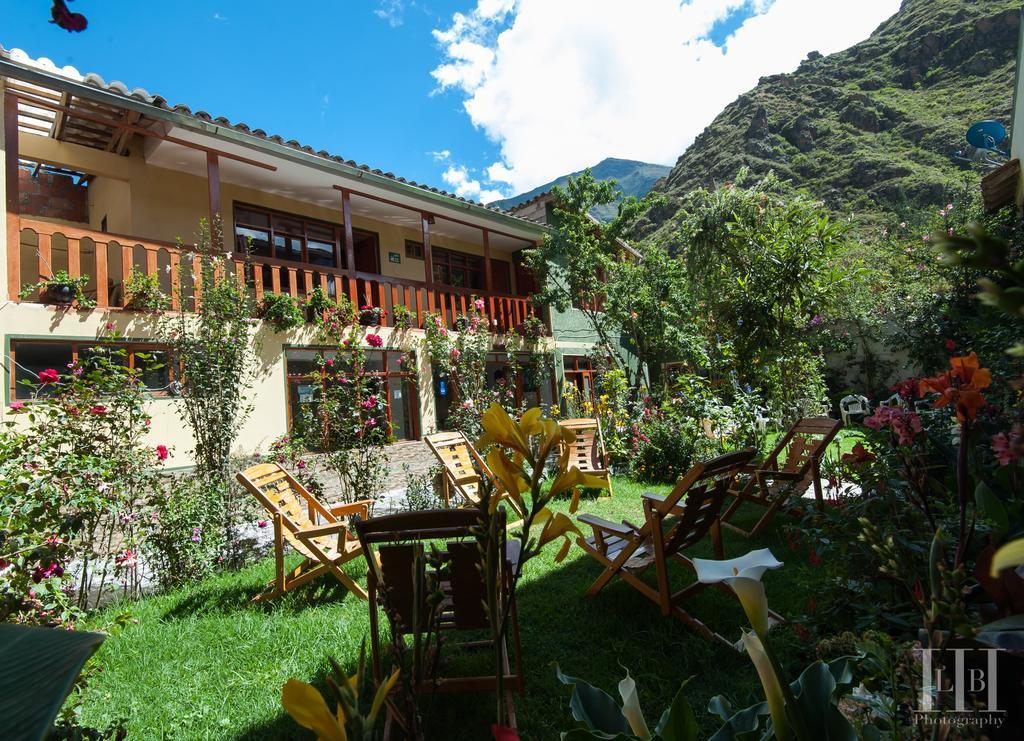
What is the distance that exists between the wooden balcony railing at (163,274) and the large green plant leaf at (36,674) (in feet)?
18.6

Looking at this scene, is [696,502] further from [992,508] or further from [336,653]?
[336,653]

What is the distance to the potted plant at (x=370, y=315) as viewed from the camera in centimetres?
896

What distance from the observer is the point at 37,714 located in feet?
1.07

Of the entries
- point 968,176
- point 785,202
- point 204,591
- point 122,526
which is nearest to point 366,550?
point 204,591

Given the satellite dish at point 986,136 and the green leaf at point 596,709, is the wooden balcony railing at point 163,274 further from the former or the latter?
the satellite dish at point 986,136

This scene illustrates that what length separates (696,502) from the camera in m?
3.16

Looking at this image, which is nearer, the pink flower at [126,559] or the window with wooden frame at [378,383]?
the pink flower at [126,559]

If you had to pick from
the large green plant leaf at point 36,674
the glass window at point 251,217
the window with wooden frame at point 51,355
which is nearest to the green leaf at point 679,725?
the large green plant leaf at point 36,674

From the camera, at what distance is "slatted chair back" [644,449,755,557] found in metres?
3.12

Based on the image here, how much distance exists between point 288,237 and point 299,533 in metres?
7.96

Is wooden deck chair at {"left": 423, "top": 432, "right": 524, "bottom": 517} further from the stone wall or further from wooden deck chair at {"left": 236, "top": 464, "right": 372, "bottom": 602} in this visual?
the stone wall

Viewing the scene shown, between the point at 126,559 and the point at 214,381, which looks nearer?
the point at 126,559

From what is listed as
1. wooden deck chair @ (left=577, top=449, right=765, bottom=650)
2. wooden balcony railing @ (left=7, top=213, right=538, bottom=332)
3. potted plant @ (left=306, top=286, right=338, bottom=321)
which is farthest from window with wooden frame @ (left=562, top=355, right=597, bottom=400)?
wooden deck chair @ (left=577, top=449, right=765, bottom=650)

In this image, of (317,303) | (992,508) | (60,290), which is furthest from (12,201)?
(992,508)
